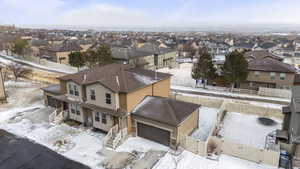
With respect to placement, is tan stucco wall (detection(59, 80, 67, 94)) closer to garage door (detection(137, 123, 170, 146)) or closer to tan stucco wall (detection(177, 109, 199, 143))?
garage door (detection(137, 123, 170, 146))

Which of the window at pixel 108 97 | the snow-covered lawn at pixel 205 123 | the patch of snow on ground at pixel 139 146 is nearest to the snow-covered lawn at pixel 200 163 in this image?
the patch of snow on ground at pixel 139 146

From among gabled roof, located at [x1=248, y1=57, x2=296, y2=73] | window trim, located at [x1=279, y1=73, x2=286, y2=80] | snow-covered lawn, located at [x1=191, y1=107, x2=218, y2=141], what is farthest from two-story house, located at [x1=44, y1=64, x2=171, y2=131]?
window trim, located at [x1=279, y1=73, x2=286, y2=80]

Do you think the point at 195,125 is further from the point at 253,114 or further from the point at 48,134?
the point at 48,134

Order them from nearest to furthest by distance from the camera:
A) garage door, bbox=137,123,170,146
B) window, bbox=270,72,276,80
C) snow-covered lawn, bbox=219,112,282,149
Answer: garage door, bbox=137,123,170,146 < snow-covered lawn, bbox=219,112,282,149 < window, bbox=270,72,276,80

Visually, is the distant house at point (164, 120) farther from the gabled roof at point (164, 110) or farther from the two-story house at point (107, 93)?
the two-story house at point (107, 93)

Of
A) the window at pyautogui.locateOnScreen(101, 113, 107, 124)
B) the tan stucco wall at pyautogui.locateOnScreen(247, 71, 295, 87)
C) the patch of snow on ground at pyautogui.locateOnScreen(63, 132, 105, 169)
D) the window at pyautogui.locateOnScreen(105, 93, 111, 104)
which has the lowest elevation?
the patch of snow on ground at pyautogui.locateOnScreen(63, 132, 105, 169)

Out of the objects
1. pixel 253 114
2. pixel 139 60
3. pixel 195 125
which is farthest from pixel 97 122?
pixel 139 60

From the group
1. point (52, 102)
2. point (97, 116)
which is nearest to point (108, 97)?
point (97, 116)

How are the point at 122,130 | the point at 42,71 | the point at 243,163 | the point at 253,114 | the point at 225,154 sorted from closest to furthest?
the point at 243,163, the point at 225,154, the point at 122,130, the point at 253,114, the point at 42,71
